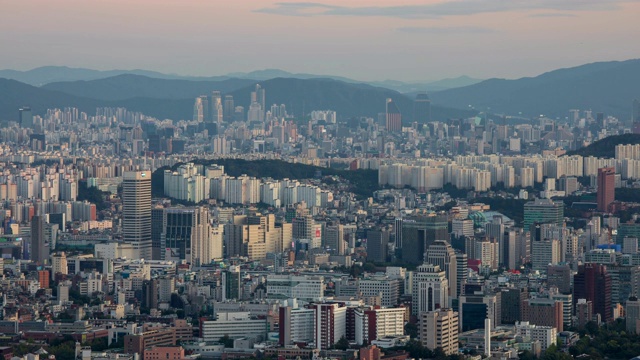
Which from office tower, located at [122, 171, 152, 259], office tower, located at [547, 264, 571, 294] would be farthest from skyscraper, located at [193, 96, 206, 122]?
office tower, located at [547, 264, 571, 294]

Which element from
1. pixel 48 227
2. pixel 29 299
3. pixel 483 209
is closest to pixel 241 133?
pixel 483 209

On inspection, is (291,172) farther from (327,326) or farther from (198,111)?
(198,111)

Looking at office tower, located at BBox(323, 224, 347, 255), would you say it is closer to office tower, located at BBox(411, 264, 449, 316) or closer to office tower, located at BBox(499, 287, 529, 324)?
office tower, located at BBox(411, 264, 449, 316)

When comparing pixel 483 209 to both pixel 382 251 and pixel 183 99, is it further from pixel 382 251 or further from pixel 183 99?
pixel 183 99

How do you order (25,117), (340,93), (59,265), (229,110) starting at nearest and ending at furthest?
(59,265) < (25,117) < (229,110) < (340,93)

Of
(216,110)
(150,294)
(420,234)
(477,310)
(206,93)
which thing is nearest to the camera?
(477,310)

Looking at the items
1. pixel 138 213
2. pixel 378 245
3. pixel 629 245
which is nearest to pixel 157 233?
pixel 138 213

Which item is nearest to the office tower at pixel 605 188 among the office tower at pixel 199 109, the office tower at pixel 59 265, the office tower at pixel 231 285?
the office tower at pixel 59 265
